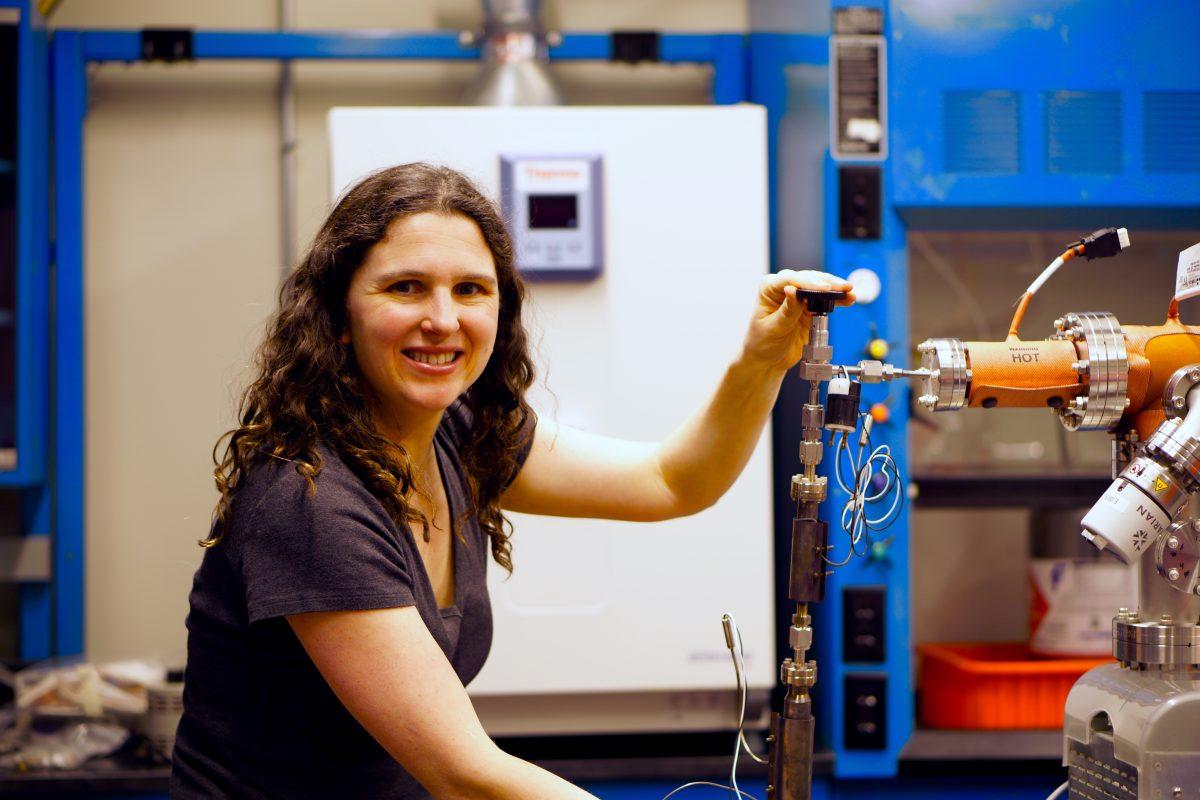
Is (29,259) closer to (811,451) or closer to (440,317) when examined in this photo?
(440,317)

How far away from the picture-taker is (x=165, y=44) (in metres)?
2.43

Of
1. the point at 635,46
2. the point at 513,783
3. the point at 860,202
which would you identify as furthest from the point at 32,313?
the point at 513,783

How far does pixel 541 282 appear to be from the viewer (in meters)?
1.99

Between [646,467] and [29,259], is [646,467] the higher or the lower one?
the lower one

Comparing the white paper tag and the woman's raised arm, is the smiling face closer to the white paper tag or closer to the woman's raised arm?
the woman's raised arm

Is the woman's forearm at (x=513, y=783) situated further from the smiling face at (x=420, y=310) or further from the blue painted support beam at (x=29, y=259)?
the blue painted support beam at (x=29, y=259)

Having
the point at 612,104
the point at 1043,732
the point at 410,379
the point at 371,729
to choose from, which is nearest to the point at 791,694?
the point at 371,729

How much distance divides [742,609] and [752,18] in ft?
4.40

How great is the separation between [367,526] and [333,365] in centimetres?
20

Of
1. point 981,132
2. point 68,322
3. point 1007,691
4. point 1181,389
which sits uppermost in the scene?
point 981,132

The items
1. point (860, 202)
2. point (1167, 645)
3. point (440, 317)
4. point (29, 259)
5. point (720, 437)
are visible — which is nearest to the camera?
point (1167, 645)

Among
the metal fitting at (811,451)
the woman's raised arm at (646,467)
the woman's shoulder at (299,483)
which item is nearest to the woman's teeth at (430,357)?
the woman's shoulder at (299,483)

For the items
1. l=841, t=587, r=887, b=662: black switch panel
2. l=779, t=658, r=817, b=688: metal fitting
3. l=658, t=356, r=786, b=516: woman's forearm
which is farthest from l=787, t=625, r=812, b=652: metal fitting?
l=841, t=587, r=887, b=662: black switch panel

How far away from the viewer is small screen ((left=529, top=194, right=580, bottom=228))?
1960mm
